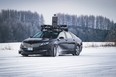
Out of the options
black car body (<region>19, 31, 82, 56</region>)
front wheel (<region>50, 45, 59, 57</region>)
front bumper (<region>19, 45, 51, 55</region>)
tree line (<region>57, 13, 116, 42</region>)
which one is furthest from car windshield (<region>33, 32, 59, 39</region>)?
tree line (<region>57, 13, 116, 42</region>)

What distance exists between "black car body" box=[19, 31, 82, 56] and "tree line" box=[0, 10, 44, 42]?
4502mm

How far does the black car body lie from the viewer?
41.2 feet

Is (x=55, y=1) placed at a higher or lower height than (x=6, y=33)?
higher

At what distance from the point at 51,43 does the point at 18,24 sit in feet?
23.8

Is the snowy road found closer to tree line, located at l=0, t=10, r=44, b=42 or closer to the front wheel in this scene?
the front wheel

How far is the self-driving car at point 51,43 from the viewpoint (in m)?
12.6

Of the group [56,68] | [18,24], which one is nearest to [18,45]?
[18,24]

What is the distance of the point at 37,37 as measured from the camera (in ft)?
44.3

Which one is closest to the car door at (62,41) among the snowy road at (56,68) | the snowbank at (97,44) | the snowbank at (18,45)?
the snowy road at (56,68)

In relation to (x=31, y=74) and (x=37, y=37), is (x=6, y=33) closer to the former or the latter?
(x=37, y=37)

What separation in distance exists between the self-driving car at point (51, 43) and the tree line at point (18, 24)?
173 inches

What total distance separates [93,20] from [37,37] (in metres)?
9.58

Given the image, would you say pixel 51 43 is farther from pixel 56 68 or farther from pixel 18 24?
pixel 18 24

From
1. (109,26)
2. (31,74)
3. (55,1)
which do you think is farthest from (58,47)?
(109,26)
